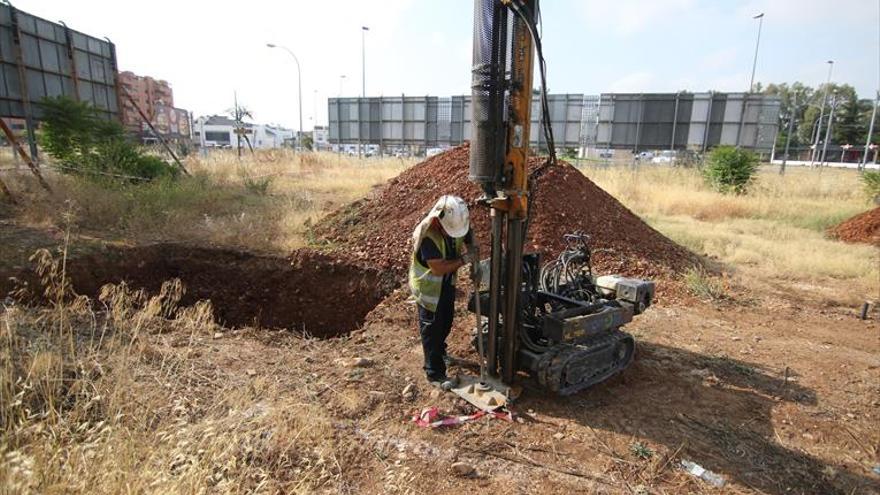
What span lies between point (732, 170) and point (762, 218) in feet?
14.1

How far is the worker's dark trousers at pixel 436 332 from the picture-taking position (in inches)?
153

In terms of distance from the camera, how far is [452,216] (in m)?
3.62

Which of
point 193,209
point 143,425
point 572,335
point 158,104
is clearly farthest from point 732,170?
point 158,104

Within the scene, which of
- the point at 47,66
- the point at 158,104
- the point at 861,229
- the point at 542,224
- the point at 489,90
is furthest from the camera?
the point at 158,104

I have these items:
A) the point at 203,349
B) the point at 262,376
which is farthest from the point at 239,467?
the point at 203,349

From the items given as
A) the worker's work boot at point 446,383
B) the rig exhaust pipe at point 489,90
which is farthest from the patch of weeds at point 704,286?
the rig exhaust pipe at point 489,90

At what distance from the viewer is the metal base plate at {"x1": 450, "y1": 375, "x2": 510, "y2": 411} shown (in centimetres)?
367

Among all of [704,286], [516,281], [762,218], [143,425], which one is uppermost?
[516,281]

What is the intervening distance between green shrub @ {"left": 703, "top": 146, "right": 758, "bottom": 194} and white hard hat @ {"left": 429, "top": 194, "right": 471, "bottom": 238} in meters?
15.1

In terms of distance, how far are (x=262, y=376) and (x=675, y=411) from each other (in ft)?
10.6

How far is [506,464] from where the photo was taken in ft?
10.2

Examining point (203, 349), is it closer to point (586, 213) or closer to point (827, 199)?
point (586, 213)

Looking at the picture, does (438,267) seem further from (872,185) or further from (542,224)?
(872,185)

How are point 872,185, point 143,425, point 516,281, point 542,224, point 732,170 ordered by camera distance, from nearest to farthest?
1. point 143,425
2. point 516,281
3. point 542,224
4. point 872,185
5. point 732,170
